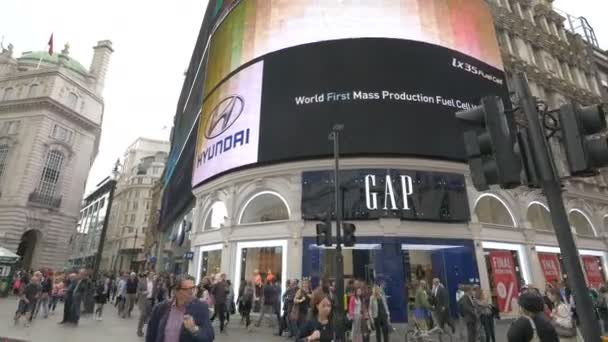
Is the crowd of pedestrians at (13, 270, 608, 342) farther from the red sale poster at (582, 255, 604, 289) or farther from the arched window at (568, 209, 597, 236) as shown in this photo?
the arched window at (568, 209, 597, 236)

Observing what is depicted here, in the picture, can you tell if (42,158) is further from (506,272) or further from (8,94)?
(506,272)

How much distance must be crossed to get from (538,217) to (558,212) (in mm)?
21822

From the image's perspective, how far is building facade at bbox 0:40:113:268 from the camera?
40.2 meters

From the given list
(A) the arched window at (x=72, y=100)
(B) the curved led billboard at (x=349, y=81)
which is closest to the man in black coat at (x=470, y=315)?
(B) the curved led billboard at (x=349, y=81)

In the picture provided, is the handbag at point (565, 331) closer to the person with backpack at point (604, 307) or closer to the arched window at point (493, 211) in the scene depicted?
the person with backpack at point (604, 307)

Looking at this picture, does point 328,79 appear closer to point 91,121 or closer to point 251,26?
point 251,26

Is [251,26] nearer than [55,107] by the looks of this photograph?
Yes

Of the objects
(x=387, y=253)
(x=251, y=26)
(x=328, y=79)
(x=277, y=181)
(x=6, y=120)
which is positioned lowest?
(x=387, y=253)

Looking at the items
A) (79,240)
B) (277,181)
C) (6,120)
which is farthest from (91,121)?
(79,240)

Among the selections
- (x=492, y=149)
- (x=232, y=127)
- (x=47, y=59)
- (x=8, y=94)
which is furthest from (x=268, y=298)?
(x=47, y=59)

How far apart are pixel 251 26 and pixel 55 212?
38.5 metres

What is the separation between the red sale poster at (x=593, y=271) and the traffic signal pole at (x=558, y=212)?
2455cm

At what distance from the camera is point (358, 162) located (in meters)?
17.2

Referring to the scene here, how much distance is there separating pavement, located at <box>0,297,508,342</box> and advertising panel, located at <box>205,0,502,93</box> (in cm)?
1557
